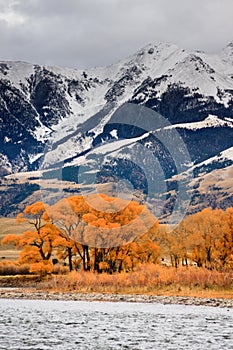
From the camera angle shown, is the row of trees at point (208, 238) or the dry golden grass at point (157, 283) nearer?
the dry golden grass at point (157, 283)

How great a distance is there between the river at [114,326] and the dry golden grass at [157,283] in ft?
24.4

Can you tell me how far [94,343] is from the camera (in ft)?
146

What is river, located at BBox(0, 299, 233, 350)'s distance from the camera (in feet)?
143

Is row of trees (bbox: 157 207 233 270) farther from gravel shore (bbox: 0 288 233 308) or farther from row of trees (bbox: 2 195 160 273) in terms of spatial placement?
gravel shore (bbox: 0 288 233 308)

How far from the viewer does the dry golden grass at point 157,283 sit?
74.2 m

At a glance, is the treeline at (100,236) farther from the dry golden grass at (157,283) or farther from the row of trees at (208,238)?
the dry golden grass at (157,283)

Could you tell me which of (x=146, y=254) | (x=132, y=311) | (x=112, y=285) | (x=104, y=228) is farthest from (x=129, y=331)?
(x=146, y=254)

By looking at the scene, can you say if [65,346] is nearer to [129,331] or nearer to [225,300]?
[129,331]

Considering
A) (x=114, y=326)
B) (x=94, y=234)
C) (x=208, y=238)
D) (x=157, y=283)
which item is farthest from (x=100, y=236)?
(x=114, y=326)

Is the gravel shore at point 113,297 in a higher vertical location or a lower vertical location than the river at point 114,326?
higher

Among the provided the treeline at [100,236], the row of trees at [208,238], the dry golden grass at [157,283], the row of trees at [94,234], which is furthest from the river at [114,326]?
the row of trees at [208,238]

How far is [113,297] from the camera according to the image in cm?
7900

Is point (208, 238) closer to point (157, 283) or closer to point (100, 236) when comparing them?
point (100, 236)

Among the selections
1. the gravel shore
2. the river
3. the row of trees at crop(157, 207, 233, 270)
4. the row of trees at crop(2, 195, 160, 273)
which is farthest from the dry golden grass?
the row of trees at crop(157, 207, 233, 270)
